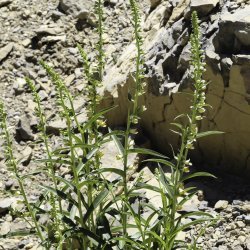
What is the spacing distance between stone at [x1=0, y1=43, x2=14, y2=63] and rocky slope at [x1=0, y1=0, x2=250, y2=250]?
2 centimetres

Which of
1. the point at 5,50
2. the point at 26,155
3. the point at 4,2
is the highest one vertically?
the point at 4,2

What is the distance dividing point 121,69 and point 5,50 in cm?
277

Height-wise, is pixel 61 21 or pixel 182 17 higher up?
pixel 182 17

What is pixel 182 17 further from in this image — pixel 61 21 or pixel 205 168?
A: pixel 61 21

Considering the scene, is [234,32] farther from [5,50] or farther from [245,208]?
[5,50]

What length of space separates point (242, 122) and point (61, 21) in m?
4.54

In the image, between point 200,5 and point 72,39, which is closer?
point 200,5

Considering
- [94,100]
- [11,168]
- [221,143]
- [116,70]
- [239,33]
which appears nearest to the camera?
[94,100]

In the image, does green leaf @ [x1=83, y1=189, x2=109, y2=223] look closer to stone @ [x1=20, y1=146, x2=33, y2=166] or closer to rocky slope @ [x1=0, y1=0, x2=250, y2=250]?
rocky slope @ [x1=0, y1=0, x2=250, y2=250]

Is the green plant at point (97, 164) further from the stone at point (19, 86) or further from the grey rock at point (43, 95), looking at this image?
the stone at point (19, 86)

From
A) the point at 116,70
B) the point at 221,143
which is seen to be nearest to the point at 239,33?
the point at 221,143

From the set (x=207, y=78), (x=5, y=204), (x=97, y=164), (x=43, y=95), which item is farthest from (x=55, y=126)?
(x=97, y=164)

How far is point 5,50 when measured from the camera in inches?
357

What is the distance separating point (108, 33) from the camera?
29.4 feet
